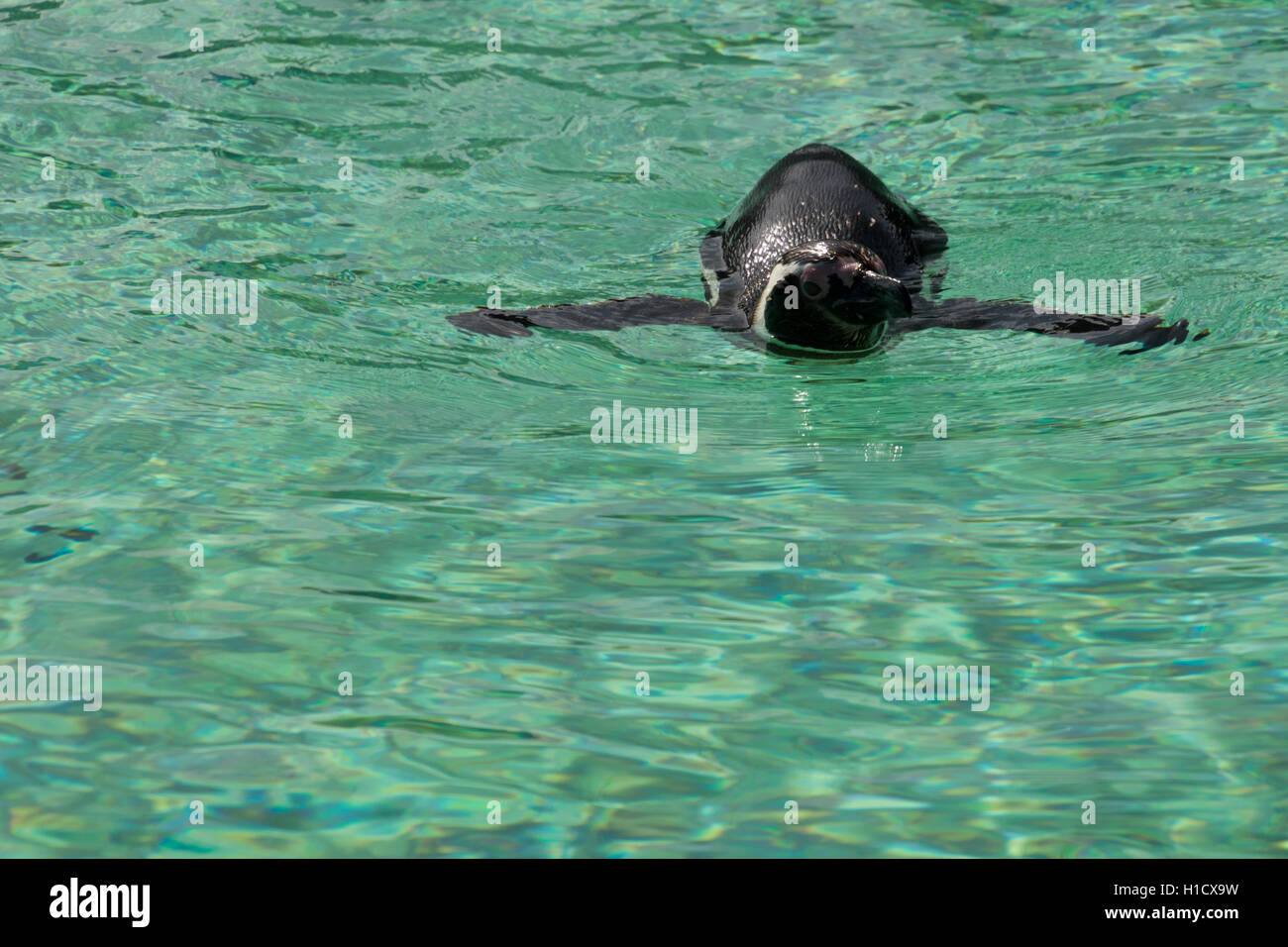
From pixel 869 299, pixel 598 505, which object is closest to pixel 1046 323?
pixel 869 299

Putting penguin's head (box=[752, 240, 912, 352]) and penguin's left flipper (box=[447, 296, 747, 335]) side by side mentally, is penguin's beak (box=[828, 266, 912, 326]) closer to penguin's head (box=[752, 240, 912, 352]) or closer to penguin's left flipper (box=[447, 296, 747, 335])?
penguin's head (box=[752, 240, 912, 352])

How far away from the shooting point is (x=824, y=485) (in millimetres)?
4832

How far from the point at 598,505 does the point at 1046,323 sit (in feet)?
7.42

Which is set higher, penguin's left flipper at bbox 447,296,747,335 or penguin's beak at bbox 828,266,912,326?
penguin's left flipper at bbox 447,296,747,335

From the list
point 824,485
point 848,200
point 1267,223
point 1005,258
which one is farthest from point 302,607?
point 1267,223

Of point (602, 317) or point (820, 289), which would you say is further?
point (602, 317)

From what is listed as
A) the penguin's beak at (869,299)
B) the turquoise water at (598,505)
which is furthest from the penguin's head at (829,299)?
the turquoise water at (598,505)

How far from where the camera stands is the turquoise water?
10.9ft

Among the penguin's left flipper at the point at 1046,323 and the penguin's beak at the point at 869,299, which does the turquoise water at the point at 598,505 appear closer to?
the penguin's left flipper at the point at 1046,323

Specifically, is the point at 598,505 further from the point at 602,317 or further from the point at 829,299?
the point at 602,317

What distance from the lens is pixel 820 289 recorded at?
227 inches

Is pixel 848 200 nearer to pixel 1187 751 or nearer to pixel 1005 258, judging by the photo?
pixel 1005 258

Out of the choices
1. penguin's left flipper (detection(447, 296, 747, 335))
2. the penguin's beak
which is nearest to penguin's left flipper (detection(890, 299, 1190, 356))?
the penguin's beak

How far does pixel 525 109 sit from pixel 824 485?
5.38 meters
